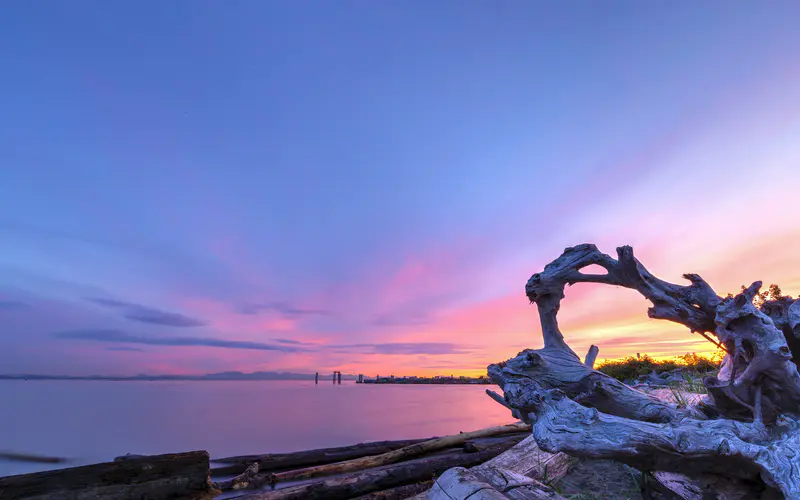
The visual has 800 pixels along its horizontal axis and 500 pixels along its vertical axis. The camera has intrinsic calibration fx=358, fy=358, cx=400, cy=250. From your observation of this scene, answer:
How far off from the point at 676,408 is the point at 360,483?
497cm

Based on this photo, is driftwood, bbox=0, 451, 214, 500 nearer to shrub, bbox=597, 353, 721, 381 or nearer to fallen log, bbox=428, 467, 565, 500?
fallen log, bbox=428, 467, 565, 500

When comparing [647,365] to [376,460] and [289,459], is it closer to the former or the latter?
[376,460]

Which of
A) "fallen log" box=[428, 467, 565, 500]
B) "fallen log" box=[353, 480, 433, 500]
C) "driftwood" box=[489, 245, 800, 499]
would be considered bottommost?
"fallen log" box=[353, 480, 433, 500]

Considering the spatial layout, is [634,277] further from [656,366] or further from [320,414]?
[320,414]

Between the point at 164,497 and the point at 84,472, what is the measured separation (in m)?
0.84

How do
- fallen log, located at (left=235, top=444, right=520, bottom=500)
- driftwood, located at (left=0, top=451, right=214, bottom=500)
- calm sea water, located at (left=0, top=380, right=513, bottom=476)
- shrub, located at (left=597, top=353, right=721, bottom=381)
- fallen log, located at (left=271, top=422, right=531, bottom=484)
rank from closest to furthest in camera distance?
1. driftwood, located at (left=0, top=451, right=214, bottom=500)
2. fallen log, located at (left=235, top=444, right=520, bottom=500)
3. fallen log, located at (left=271, top=422, right=531, bottom=484)
4. calm sea water, located at (left=0, top=380, right=513, bottom=476)
5. shrub, located at (left=597, top=353, right=721, bottom=381)

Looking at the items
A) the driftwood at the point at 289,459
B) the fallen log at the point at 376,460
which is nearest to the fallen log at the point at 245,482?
the fallen log at the point at 376,460

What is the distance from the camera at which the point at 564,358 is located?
4.73 meters

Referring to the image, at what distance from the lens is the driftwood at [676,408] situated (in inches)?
115

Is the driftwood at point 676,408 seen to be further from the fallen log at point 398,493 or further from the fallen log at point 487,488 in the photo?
the fallen log at point 398,493

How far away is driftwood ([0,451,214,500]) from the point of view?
358cm

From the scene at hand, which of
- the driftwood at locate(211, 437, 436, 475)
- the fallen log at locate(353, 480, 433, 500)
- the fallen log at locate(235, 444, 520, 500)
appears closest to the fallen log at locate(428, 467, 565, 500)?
the fallen log at locate(353, 480, 433, 500)

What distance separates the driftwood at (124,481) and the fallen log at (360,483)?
5.54 ft

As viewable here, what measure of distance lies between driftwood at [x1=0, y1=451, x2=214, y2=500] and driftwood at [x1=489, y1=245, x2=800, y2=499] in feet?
12.5
